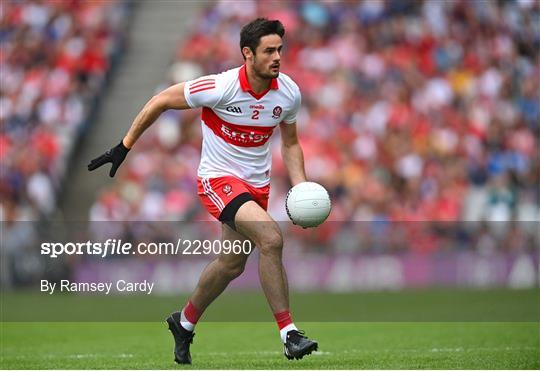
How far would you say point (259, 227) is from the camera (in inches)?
363

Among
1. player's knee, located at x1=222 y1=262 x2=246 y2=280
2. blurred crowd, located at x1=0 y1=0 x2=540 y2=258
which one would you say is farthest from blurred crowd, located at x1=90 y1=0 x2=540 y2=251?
player's knee, located at x1=222 y1=262 x2=246 y2=280

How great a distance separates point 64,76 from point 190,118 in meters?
3.27

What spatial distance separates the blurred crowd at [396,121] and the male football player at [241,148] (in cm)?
1062

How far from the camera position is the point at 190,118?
23.0 meters

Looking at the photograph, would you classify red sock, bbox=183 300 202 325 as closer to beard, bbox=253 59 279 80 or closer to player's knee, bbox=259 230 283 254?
player's knee, bbox=259 230 283 254

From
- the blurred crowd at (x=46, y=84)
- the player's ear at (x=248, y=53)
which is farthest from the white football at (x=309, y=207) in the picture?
the blurred crowd at (x=46, y=84)

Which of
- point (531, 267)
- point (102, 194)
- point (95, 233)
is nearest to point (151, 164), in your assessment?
point (102, 194)

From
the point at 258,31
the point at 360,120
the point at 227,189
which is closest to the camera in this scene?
the point at 258,31

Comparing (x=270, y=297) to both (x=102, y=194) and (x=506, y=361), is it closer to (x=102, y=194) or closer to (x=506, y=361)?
(x=506, y=361)

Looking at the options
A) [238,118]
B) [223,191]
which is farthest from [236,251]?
[238,118]

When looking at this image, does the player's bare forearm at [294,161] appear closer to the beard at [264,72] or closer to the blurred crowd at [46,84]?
the beard at [264,72]

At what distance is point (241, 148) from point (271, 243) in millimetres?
894

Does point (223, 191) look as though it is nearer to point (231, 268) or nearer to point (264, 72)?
point (231, 268)

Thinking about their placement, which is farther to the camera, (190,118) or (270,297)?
(190,118)
